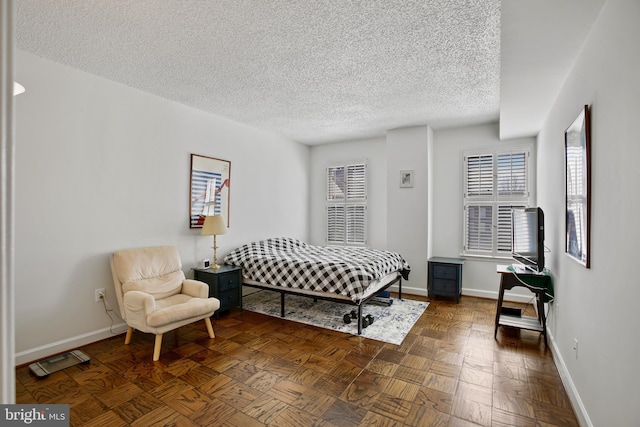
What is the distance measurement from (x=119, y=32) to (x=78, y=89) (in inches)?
40.9

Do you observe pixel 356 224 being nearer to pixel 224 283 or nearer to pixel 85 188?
pixel 224 283

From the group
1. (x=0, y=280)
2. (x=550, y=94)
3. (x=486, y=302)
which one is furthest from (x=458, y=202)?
(x=0, y=280)

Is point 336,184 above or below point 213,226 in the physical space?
above

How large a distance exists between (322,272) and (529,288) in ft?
6.98

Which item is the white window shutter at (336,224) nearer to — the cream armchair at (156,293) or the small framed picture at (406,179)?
the small framed picture at (406,179)

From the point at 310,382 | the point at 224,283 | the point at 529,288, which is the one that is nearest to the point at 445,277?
the point at 529,288

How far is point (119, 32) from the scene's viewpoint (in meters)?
2.47

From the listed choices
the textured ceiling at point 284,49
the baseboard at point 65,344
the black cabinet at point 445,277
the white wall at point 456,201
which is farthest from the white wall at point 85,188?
the white wall at point 456,201

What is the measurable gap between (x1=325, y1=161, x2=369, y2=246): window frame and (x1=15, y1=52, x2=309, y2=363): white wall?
8.37ft

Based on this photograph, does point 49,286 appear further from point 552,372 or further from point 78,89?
point 552,372

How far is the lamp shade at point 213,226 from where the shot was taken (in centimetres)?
398

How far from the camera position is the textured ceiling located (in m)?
2.19

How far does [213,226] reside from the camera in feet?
13.2

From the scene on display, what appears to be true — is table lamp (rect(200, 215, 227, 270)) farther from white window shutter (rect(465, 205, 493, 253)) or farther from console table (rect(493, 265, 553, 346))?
white window shutter (rect(465, 205, 493, 253))
